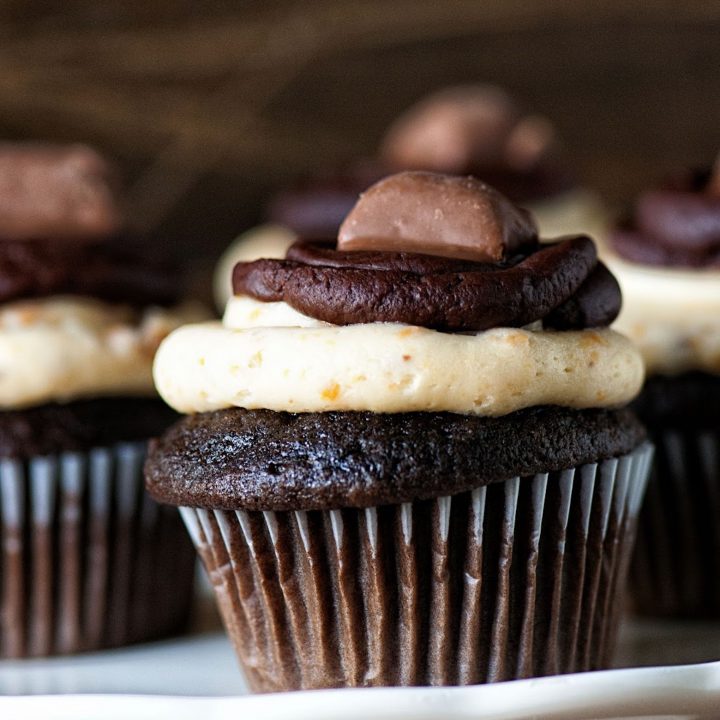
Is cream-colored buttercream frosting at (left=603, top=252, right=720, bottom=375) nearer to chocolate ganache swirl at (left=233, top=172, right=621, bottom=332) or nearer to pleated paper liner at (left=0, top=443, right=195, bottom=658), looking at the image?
chocolate ganache swirl at (left=233, top=172, right=621, bottom=332)

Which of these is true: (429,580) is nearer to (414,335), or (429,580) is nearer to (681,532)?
(414,335)

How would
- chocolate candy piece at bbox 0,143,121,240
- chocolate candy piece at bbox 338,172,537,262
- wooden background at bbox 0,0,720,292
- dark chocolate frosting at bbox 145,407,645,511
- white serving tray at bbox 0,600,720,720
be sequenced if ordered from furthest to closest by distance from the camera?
wooden background at bbox 0,0,720,292 < chocolate candy piece at bbox 0,143,121,240 < chocolate candy piece at bbox 338,172,537,262 < dark chocolate frosting at bbox 145,407,645,511 < white serving tray at bbox 0,600,720,720

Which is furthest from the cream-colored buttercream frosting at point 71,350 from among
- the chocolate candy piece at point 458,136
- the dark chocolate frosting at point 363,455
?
the chocolate candy piece at point 458,136

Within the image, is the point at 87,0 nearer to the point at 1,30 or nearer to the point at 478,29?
the point at 1,30

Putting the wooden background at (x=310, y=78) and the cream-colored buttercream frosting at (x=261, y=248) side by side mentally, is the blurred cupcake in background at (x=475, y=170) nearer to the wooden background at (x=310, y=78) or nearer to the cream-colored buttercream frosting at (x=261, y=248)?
the cream-colored buttercream frosting at (x=261, y=248)

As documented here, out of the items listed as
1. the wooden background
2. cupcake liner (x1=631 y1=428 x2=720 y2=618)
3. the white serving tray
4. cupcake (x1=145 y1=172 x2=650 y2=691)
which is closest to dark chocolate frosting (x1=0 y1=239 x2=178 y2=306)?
cupcake (x1=145 y1=172 x2=650 y2=691)

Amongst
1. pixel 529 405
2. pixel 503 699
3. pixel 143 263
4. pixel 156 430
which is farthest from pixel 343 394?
pixel 143 263

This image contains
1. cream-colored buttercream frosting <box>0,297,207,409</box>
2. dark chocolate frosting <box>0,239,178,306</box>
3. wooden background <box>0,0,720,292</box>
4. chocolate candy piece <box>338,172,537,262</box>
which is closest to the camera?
chocolate candy piece <box>338,172,537,262</box>
